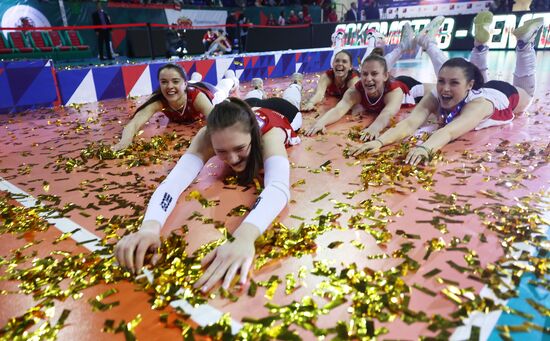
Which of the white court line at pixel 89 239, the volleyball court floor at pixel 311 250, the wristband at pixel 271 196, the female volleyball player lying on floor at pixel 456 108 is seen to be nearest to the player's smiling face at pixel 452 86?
the female volleyball player lying on floor at pixel 456 108

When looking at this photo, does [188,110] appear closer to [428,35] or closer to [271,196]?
[271,196]

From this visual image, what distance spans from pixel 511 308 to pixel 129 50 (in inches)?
390

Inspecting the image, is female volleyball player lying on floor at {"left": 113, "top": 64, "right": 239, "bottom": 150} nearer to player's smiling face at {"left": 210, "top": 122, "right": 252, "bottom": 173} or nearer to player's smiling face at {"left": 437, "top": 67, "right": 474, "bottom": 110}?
player's smiling face at {"left": 210, "top": 122, "right": 252, "bottom": 173}

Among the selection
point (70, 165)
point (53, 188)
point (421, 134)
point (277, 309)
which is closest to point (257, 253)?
point (277, 309)

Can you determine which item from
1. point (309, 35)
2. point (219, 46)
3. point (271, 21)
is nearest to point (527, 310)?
point (219, 46)

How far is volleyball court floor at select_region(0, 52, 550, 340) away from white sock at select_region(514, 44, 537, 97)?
4.35ft

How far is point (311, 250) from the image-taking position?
1.42m

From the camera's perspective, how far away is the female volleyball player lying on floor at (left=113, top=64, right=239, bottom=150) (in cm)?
310

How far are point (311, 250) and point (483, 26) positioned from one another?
368cm

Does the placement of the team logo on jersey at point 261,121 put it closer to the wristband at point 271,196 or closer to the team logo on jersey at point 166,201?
the wristband at point 271,196

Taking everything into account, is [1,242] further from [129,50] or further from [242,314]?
[129,50]

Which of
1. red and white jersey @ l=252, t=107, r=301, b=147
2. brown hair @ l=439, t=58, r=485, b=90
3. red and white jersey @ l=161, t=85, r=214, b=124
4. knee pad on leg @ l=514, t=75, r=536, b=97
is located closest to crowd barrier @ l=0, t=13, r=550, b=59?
red and white jersey @ l=161, t=85, r=214, b=124

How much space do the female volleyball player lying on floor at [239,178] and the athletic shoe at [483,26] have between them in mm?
2952

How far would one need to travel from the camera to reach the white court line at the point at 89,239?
110 cm
